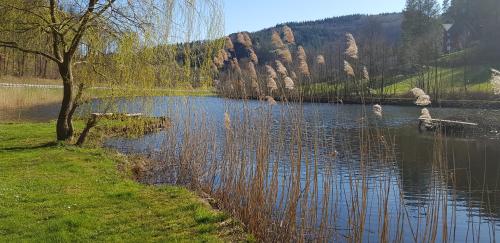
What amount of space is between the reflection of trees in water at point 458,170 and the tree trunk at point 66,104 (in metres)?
8.71

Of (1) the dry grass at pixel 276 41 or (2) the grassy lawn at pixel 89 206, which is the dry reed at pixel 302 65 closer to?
Result: (1) the dry grass at pixel 276 41

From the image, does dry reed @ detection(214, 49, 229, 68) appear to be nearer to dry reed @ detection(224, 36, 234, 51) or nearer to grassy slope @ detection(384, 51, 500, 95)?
dry reed @ detection(224, 36, 234, 51)

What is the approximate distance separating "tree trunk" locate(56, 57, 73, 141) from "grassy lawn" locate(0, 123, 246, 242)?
2069 millimetres

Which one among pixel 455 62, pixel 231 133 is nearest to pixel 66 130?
pixel 231 133

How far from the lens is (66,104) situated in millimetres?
12672

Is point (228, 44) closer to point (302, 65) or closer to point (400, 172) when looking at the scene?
point (302, 65)

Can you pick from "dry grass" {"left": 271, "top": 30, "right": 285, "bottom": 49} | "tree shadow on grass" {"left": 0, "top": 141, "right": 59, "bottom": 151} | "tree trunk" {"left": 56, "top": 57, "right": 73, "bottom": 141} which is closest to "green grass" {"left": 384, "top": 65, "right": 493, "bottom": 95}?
"tree trunk" {"left": 56, "top": 57, "right": 73, "bottom": 141}

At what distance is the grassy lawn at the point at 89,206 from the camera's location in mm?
6016

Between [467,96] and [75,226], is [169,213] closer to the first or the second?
[75,226]

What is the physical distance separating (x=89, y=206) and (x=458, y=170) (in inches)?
509

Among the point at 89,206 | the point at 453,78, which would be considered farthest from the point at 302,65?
the point at 453,78

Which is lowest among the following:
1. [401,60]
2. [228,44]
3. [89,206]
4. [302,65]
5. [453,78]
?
[89,206]

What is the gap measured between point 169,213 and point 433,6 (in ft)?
252

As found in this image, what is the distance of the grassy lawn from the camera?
6.02 meters
